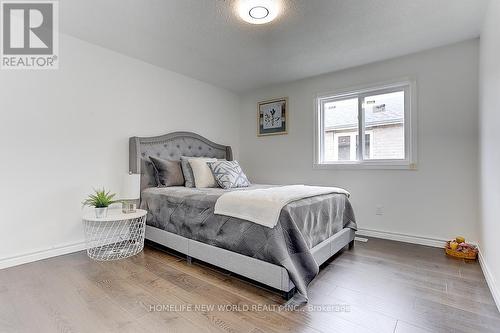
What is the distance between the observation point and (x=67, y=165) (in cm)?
258

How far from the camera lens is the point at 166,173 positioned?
307cm

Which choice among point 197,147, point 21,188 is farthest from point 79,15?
point 197,147

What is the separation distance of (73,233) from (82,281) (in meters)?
0.91

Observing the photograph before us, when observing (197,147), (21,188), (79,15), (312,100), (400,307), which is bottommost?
(400,307)

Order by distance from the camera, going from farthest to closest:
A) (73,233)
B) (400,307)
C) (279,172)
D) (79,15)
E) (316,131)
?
1. (279,172)
2. (316,131)
3. (73,233)
4. (79,15)
5. (400,307)

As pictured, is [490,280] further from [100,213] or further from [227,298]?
[100,213]

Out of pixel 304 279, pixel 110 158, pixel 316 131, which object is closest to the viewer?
pixel 304 279

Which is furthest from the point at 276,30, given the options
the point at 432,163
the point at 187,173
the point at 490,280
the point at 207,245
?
the point at 490,280

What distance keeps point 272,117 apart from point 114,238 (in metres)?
2.88

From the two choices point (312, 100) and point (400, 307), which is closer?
point (400, 307)

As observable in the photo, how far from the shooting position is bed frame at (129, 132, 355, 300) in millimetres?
1723

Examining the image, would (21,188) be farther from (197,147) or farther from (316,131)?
(316,131)

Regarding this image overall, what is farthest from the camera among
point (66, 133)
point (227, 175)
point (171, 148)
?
point (171, 148)

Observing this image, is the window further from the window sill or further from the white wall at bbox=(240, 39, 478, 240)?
the white wall at bbox=(240, 39, 478, 240)
